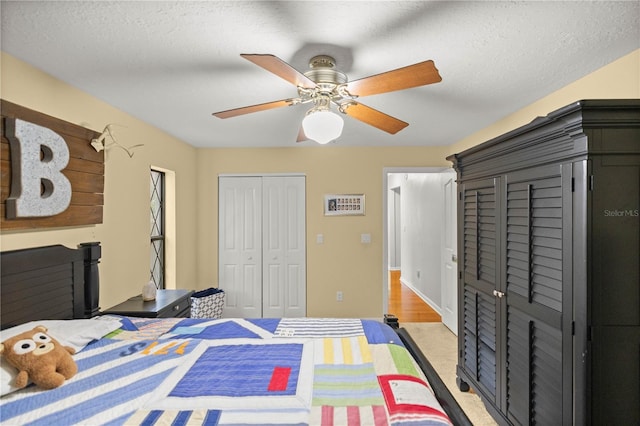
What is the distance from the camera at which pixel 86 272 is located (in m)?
2.21

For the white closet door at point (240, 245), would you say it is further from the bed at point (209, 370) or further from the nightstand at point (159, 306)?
the bed at point (209, 370)

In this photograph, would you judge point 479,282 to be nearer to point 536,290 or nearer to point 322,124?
point 536,290

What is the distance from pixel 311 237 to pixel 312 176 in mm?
818

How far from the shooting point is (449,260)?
163 inches

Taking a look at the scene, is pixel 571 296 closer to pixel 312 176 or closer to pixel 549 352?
pixel 549 352

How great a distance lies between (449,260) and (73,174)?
3933mm

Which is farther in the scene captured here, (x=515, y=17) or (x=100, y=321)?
(x=100, y=321)

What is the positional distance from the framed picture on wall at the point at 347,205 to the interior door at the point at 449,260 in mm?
1091

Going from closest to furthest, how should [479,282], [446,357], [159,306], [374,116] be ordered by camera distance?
1. [374,116]
2. [479,282]
3. [159,306]
4. [446,357]

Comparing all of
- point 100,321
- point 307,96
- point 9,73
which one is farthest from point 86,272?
point 307,96

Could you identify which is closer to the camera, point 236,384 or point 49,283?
point 236,384

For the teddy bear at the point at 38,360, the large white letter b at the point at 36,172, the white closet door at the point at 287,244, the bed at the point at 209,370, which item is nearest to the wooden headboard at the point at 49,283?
the bed at the point at 209,370

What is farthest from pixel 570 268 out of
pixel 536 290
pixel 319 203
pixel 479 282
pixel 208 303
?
pixel 208 303

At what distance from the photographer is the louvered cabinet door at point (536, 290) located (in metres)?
1.56
